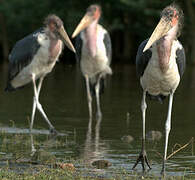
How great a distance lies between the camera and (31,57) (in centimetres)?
962

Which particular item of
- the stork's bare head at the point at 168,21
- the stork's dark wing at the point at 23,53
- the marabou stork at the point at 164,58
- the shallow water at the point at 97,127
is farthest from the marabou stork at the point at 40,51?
the stork's bare head at the point at 168,21

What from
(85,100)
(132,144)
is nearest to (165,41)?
(132,144)

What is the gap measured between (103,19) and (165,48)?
23.9 meters

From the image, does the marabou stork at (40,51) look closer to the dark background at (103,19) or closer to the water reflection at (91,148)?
the water reflection at (91,148)

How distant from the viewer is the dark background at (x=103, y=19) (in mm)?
29328

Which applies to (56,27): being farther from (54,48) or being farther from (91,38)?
(91,38)

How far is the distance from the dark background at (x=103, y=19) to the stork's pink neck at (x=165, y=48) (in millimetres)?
22145

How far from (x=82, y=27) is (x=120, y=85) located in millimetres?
6484

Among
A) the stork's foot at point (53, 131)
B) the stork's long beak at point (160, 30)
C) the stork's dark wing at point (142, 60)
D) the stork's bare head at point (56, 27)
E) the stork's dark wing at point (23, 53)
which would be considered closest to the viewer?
the stork's long beak at point (160, 30)

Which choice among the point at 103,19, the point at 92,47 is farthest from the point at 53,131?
the point at 103,19

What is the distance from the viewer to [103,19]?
30250 mm

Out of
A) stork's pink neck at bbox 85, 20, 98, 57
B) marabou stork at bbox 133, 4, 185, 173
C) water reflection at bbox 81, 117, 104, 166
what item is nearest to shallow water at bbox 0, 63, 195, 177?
water reflection at bbox 81, 117, 104, 166

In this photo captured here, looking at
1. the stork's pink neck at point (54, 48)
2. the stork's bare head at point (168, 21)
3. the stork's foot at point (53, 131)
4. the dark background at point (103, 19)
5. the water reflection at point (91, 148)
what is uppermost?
the dark background at point (103, 19)

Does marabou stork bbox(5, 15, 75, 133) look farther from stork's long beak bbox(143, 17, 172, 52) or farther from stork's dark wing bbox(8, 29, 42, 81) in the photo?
stork's long beak bbox(143, 17, 172, 52)
